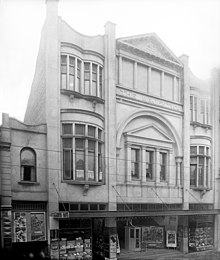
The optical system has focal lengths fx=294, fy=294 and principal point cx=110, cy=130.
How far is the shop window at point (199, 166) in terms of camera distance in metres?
9.49

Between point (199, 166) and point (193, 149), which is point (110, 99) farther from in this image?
point (199, 166)

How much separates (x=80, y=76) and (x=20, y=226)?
3898 millimetres

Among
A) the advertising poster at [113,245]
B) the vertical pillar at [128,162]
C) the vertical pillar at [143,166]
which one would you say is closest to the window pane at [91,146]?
the vertical pillar at [128,162]

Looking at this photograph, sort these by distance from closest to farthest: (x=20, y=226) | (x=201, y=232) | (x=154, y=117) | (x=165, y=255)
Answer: (x=20, y=226) < (x=165, y=255) < (x=154, y=117) < (x=201, y=232)

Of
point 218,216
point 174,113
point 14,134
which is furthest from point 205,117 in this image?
point 14,134

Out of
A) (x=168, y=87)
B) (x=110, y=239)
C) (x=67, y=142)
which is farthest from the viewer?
(x=168, y=87)

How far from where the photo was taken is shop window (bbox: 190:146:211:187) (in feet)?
31.1

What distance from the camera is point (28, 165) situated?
22.2ft

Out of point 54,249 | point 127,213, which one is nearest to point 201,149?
point 127,213

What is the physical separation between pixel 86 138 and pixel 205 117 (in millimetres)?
4525

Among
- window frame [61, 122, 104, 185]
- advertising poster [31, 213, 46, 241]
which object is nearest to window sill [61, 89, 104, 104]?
window frame [61, 122, 104, 185]

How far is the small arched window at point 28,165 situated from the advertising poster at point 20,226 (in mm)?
804

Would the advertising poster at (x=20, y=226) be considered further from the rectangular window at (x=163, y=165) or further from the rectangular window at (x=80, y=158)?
the rectangular window at (x=163, y=165)

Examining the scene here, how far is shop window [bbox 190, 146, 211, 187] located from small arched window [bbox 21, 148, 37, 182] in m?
5.17
